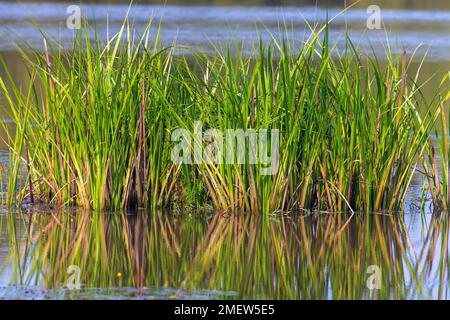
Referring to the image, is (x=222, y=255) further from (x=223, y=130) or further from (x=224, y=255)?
(x=223, y=130)

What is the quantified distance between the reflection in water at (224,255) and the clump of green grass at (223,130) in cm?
20

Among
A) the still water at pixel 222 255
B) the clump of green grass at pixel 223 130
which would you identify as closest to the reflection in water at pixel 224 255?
the still water at pixel 222 255

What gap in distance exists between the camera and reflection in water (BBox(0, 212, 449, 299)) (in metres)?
5.78

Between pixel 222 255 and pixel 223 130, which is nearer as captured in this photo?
pixel 222 255

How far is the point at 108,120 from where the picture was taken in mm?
7652

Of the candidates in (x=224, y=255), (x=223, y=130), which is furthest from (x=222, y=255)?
(x=223, y=130)

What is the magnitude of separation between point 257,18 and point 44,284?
18116 millimetres

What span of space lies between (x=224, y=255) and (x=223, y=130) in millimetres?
1293

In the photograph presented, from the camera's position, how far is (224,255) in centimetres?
669

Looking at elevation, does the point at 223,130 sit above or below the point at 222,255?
above

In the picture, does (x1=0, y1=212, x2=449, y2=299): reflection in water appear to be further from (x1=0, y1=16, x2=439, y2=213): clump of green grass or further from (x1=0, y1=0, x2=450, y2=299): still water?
(x1=0, y1=16, x2=439, y2=213): clump of green grass

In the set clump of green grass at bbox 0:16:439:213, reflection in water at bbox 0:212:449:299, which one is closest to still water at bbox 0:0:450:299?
reflection in water at bbox 0:212:449:299

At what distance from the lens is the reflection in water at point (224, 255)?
19.0 feet
